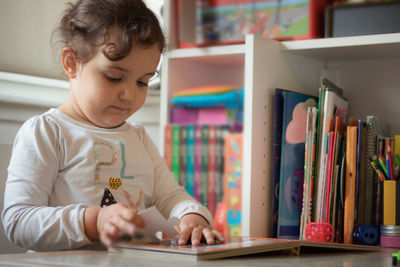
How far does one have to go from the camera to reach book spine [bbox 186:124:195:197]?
5.00ft

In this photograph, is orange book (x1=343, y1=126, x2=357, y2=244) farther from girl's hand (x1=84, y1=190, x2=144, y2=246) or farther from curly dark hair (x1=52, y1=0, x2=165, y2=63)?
girl's hand (x1=84, y1=190, x2=144, y2=246)

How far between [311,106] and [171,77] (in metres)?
0.39

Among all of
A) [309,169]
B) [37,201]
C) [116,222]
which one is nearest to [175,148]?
[309,169]

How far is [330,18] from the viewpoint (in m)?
1.44

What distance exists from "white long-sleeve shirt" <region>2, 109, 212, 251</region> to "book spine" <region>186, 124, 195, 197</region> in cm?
30

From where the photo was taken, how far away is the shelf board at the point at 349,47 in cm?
132

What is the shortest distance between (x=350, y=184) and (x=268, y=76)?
306mm

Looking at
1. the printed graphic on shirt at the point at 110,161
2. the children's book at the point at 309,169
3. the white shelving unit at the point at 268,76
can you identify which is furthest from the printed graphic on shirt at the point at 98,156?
the children's book at the point at 309,169

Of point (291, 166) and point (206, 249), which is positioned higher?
point (291, 166)

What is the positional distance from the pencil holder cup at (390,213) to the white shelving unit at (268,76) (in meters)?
0.26

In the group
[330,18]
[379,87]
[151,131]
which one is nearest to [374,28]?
[330,18]

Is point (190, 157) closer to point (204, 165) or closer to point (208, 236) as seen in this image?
point (204, 165)

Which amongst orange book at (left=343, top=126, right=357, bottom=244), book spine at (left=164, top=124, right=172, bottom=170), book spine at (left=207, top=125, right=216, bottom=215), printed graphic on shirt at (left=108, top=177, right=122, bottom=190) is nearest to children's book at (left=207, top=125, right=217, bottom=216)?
book spine at (left=207, top=125, right=216, bottom=215)

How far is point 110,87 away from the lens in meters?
1.03
